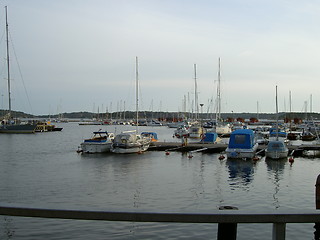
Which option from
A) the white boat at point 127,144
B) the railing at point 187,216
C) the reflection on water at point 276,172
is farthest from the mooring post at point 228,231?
the white boat at point 127,144

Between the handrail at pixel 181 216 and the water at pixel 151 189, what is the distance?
0.87ft

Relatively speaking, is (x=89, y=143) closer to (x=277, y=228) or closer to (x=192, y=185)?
(x=192, y=185)

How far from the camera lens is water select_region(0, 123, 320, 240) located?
1488 centimetres

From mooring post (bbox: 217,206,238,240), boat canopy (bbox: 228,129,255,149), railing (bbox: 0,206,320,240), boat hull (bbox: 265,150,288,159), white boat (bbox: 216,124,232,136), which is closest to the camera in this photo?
railing (bbox: 0,206,320,240)

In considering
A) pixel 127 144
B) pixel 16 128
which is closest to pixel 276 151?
pixel 127 144

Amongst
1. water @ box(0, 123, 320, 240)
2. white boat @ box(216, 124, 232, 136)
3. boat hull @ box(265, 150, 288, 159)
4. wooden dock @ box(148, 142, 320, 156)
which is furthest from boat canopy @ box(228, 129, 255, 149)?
white boat @ box(216, 124, 232, 136)

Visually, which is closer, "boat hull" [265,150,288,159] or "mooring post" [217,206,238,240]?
"mooring post" [217,206,238,240]

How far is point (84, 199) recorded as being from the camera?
22.5 m

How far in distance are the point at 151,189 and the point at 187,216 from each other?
22217mm

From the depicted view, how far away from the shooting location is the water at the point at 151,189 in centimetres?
1488

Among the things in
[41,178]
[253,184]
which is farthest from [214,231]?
[41,178]

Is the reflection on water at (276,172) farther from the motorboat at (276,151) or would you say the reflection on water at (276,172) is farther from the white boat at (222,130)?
the white boat at (222,130)

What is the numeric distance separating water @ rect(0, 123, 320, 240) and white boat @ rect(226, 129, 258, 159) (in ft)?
4.64

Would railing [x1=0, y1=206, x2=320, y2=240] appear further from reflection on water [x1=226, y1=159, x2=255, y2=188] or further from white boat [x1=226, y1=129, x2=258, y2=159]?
white boat [x1=226, y1=129, x2=258, y2=159]
